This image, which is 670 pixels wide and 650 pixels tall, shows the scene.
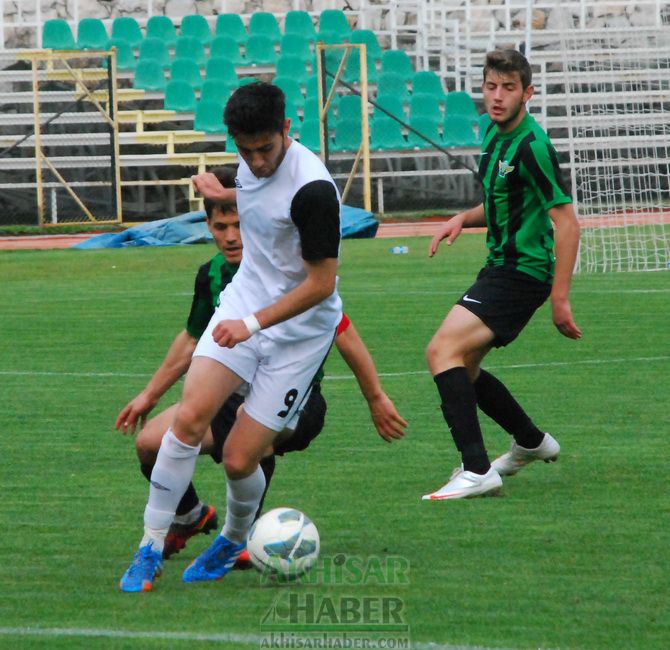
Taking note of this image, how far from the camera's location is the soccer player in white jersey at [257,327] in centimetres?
477

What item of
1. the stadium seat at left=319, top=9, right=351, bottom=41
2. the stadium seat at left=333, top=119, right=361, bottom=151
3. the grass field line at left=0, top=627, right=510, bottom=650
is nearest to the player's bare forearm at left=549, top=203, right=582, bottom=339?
the grass field line at left=0, top=627, right=510, bottom=650

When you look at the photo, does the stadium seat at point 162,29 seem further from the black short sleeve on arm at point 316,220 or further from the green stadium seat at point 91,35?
the black short sleeve on arm at point 316,220

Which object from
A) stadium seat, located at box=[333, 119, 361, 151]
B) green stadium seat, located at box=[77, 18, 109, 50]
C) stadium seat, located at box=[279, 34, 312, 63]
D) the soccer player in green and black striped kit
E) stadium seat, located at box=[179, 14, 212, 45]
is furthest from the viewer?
stadium seat, located at box=[179, 14, 212, 45]

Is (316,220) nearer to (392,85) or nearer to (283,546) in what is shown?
(283,546)

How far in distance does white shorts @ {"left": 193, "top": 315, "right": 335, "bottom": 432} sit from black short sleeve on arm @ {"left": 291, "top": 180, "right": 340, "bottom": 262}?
359 millimetres

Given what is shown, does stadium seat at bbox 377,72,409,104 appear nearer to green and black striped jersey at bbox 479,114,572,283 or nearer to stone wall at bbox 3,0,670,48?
stone wall at bbox 3,0,670,48

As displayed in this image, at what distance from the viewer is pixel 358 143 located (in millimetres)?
24812

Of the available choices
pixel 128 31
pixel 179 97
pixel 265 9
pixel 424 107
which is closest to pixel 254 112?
pixel 424 107

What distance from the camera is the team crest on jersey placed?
21.3ft

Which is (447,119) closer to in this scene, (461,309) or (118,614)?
(461,309)

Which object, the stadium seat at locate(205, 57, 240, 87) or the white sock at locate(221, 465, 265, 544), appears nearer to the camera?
the white sock at locate(221, 465, 265, 544)

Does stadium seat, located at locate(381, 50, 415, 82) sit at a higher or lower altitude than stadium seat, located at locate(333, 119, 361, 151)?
higher

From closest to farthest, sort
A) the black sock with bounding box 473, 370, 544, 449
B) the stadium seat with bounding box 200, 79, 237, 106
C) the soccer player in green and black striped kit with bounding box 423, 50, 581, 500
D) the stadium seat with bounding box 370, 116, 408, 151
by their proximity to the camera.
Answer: the soccer player in green and black striped kit with bounding box 423, 50, 581, 500, the black sock with bounding box 473, 370, 544, 449, the stadium seat with bounding box 370, 116, 408, 151, the stadium seat with bounding box 200, 79, 237, 106

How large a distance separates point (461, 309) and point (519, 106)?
0.87m
